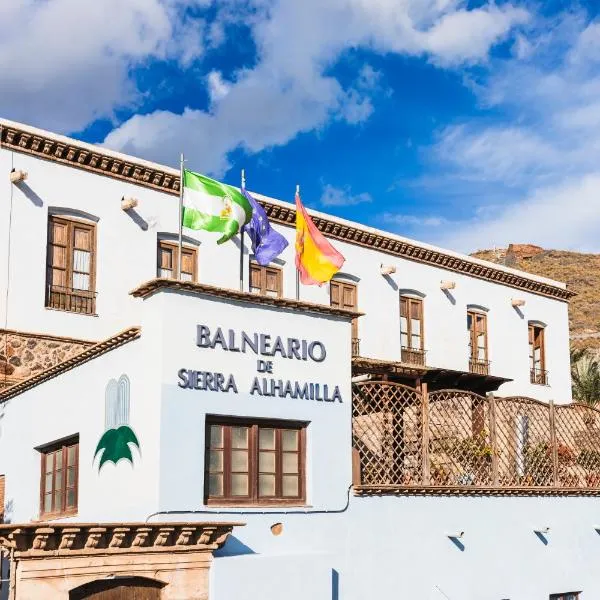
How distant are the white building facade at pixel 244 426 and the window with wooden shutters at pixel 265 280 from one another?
80 millimetres

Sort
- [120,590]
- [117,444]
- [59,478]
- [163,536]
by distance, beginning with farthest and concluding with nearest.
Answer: [59,478]
[117,444]
[163,536]
[120,590]

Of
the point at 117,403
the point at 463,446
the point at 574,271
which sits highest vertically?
the point at 574,271

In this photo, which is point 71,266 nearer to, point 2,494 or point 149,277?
point 149,277

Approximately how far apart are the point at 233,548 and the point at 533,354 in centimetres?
2150

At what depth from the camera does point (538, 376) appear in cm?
3312

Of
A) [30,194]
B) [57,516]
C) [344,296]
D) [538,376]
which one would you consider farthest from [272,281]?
[538,376]

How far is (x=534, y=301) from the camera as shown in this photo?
33.6m

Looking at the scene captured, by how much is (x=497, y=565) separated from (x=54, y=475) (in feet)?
25.3

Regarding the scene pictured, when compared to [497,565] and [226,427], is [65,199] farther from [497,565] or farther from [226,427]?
[497,565]

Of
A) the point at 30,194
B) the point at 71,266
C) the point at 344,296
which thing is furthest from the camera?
the point at 344,296

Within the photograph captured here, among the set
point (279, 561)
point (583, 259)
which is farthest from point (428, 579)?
point (583, 259)

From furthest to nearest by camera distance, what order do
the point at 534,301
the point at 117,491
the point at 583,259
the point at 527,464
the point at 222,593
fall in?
the point at 583,259, the point at 534,301, the point at 527,464, the point at 117,491, the point at 222,593

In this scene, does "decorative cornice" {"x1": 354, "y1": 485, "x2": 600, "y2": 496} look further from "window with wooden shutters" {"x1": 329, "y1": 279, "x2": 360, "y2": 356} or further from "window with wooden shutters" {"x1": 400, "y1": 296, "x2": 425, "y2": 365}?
"window with wooden shutters" {"x1": 400, "y1": 296, "x2": 425, "y2": 365}

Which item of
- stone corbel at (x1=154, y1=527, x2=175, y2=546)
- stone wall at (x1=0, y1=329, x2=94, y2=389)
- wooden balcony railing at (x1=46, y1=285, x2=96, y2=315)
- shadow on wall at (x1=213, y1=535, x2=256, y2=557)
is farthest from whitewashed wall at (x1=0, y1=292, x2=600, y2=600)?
wooden balcony railing at (x1=46, y1=285, x2=96, y2=315)
